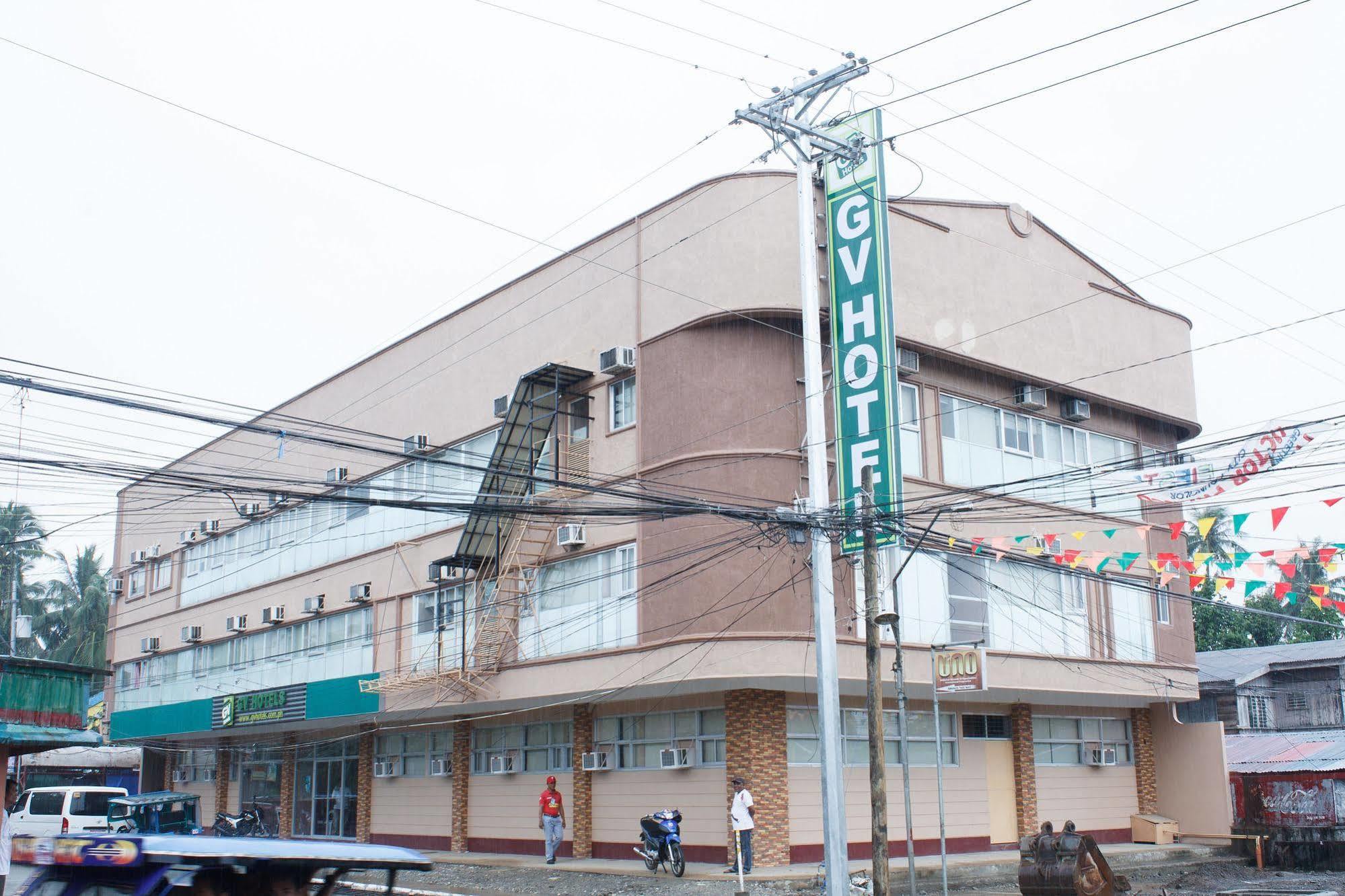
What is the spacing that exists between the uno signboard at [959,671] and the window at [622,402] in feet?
25.0

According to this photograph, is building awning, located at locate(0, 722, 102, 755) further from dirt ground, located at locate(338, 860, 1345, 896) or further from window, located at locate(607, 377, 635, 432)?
window, located at locate(607, 377, 635, 432)

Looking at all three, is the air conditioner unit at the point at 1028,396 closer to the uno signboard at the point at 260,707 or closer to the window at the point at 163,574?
the uno signboard at the point at 260,707

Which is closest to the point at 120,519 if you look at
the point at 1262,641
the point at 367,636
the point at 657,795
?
the point at 367,636

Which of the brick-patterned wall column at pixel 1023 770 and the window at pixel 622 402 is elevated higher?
the window at pixel 622 402

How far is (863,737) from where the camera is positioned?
26219 mm

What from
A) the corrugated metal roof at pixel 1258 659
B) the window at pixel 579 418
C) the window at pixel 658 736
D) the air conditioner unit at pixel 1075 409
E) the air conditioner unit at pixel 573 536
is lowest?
the window at pixel 658 736

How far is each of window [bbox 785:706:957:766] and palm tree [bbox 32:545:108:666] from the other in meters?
50.6

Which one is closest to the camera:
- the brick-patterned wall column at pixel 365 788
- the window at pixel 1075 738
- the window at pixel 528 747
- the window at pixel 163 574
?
the window at pixel 528 747

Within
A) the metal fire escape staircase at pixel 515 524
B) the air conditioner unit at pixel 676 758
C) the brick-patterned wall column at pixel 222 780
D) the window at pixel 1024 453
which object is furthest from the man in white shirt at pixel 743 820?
the brick-patterned wall column at pixel 222 780

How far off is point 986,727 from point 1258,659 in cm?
1794

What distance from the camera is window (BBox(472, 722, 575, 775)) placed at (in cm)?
2817

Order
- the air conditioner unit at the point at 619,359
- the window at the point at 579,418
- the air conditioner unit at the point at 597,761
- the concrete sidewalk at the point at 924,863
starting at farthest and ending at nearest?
the window at the point at 579,418, the air conditioner unit at the point at 597,761, the air conditioner unit at the point at 619,359, the concrete sidewalk at the point at 924,863

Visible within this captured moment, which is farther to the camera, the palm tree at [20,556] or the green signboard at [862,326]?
the palm tree at [20,556]

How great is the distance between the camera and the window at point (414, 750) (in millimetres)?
31859
